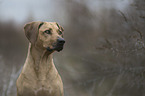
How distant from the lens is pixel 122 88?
387 centimetres

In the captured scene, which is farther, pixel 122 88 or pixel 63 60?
pixel 63 60

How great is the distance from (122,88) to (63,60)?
166 centimetres

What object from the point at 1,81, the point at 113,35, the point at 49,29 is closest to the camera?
the point at 49,29

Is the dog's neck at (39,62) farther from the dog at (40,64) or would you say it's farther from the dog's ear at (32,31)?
the dog's ear at (32,31)

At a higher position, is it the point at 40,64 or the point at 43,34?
the point at 43,34

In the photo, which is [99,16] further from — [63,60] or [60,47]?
[60,47]

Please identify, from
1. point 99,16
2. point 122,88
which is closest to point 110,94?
point 122,88

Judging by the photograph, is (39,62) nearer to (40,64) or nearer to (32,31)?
(40,64)

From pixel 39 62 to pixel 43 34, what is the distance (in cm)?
37

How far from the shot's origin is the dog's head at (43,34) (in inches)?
90.2

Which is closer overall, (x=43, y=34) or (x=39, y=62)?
(x=43, y=34)

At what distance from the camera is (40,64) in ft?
8.14

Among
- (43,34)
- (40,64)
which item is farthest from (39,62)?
(43,34)

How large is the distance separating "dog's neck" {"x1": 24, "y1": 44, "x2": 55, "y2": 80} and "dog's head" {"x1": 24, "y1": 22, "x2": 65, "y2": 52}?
0.36ft
